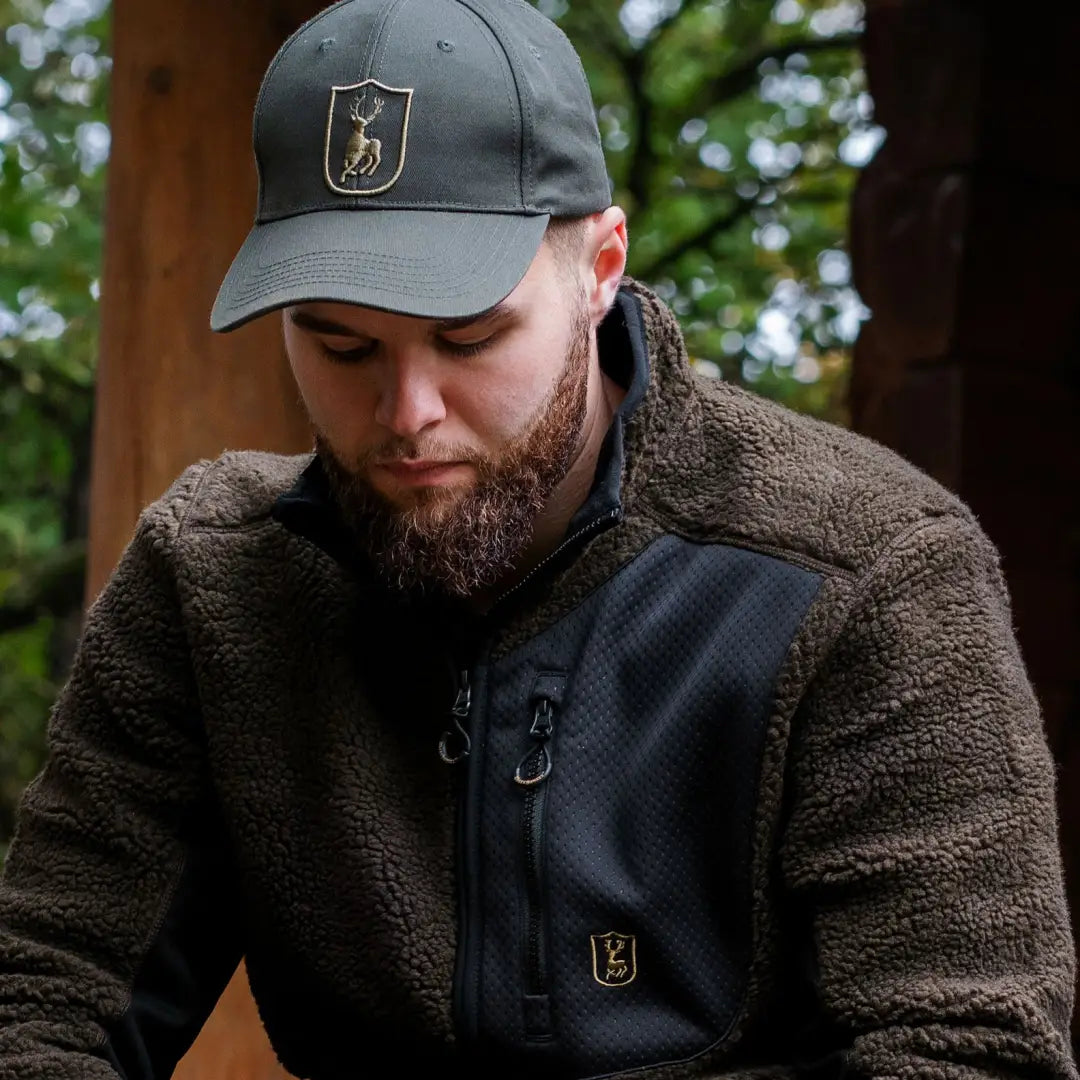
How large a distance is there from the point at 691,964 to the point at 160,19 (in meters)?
1.71

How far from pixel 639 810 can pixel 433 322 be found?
1.77ft

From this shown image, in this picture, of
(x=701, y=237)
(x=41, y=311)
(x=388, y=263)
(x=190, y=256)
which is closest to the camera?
(x=388, y=263)

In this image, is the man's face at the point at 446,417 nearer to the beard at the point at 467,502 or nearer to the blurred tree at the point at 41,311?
the beard at the point at 467,502

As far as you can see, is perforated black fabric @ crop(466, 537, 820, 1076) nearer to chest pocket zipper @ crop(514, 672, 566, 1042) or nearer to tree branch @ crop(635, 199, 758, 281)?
chest pocket zipper @ crop(514, 672, 566, 1042)

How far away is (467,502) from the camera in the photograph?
1.90 metres

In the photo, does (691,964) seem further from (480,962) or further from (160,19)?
(160,19)

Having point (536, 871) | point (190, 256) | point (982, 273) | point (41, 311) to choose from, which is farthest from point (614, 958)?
point (41, 311)

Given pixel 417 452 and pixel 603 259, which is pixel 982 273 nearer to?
pixel 603 259

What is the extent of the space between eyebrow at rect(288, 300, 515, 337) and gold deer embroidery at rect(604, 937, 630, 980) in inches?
25.0

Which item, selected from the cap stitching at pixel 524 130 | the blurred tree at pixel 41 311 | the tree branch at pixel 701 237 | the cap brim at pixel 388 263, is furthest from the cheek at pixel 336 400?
the tree branch at pixel 701 237

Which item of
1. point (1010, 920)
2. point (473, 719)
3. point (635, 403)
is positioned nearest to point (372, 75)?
point (635, 403)

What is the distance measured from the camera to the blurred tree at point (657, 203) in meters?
5.05

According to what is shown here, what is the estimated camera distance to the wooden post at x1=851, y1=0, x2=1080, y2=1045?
11.2 feet

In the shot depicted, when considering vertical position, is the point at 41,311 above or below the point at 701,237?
below
